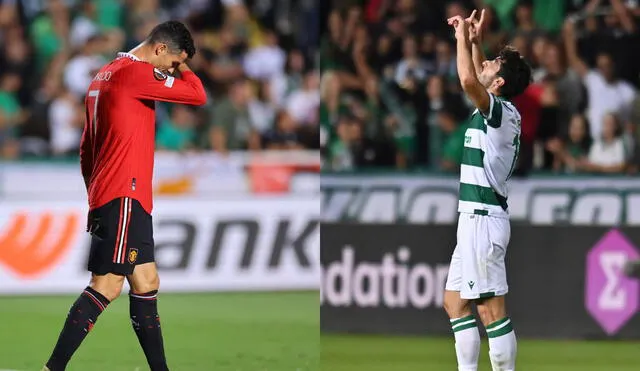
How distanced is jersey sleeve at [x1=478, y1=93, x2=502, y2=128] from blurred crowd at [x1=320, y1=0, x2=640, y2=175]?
4978 mm

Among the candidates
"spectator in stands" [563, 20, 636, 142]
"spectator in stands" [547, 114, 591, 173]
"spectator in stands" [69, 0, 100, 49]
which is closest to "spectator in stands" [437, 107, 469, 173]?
"spectator in stands" [547, 114, 591, 173]

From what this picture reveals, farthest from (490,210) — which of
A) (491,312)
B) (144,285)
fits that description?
(144,285)

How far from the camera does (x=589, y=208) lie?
467 inches

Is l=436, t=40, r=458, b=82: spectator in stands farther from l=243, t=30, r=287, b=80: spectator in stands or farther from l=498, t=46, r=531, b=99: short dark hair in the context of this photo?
l=498, t=46, r=531, b=99: short dark hair

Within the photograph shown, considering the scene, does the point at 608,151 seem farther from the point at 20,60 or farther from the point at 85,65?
the point at 20,60

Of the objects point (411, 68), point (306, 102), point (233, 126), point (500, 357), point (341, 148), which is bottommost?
point (500, 357)

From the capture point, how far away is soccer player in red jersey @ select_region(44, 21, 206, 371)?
721 centimetres

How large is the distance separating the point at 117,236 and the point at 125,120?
0.66 meters

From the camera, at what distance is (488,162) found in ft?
24.1

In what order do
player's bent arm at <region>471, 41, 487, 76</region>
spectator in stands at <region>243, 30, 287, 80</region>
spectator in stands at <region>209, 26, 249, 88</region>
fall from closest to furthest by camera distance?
player's bent arm at <region>471, 41, 487, 76</region>
spectator in stands at <region>209, 26, 249, 88</region>
spectator in stands at <region>243, 30, 287, 80</region>

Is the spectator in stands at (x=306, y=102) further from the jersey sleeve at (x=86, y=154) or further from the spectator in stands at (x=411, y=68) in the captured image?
the jersey sleeve at (x=86, y=154)

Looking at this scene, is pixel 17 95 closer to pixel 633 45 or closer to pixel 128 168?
pixel 633 45

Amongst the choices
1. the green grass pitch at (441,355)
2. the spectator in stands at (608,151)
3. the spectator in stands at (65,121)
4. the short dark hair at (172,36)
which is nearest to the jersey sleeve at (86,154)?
the short dark hair at (172,36)

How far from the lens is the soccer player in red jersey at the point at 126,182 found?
721 cm
